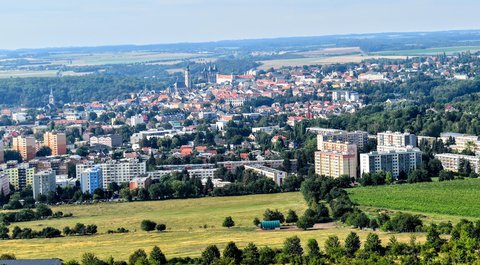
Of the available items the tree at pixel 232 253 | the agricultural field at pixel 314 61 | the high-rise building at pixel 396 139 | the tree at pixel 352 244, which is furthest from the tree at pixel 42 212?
the agricultural field at pixel 314 61

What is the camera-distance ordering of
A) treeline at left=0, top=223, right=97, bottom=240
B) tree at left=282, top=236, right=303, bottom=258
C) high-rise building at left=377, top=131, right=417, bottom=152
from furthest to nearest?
high-rise building at left=377, top=131, right=417, bottom=152 → treeline at left=0, top=223, right=97, bottom=240 → tree at left=282, top=236, right=303, bottom=258

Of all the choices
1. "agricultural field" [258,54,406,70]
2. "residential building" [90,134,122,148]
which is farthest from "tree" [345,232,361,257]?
"agricultural field" [258,54,406,70]

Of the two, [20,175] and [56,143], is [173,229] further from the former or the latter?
[56,143]

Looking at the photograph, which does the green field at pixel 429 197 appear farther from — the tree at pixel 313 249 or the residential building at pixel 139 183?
the residential building at pixel 139 183

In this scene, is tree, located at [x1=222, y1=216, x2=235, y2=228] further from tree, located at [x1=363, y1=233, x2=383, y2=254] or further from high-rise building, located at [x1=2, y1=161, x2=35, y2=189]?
high-rise building, located at [x1=2, y1=161, x2=35, y2=189]

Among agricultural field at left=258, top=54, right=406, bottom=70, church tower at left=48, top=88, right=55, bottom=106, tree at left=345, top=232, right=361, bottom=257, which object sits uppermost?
tree at left=345, top=232, right=361, bottom=257

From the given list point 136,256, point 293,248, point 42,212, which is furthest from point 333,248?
point 42,212

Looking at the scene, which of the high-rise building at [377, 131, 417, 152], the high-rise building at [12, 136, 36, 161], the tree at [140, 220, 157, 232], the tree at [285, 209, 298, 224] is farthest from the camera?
the high-rise building at [12, 136, 36, 161]
